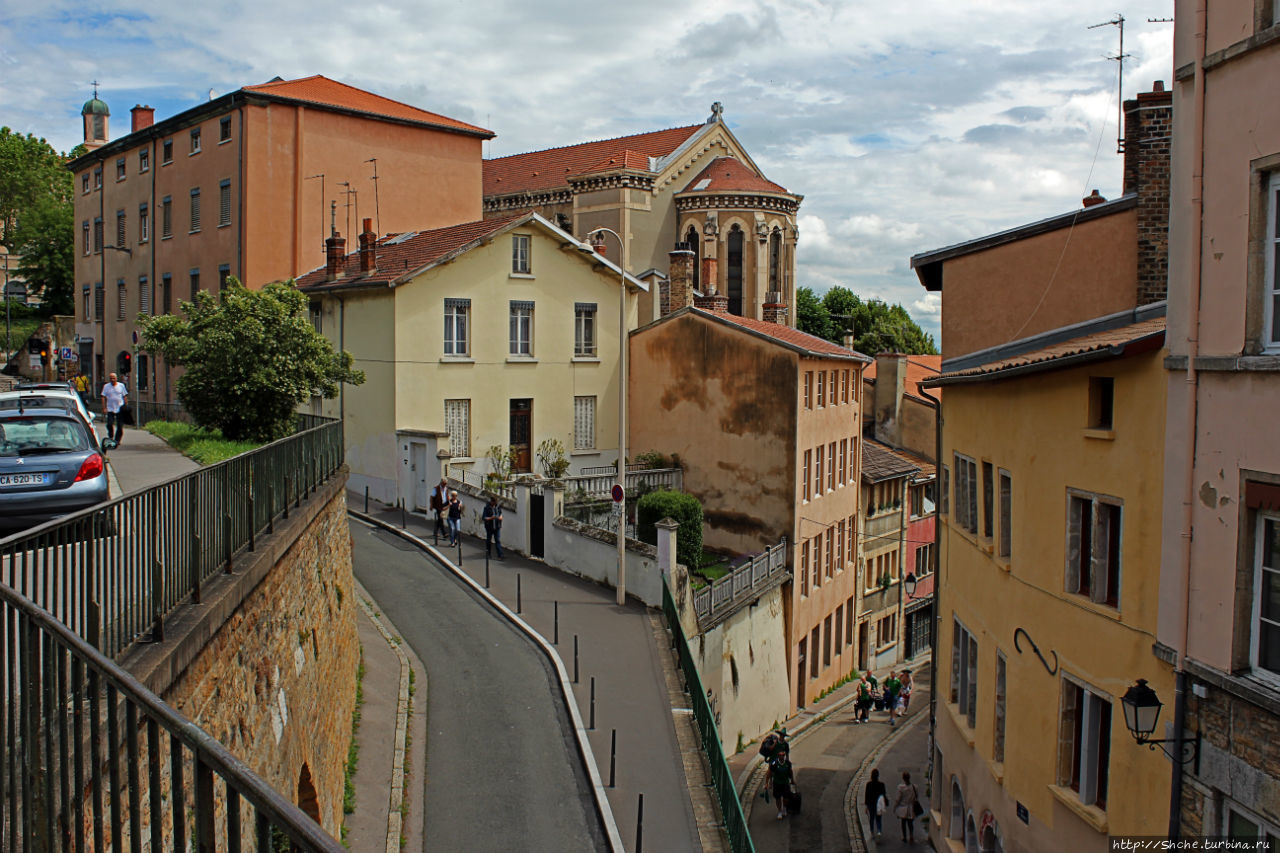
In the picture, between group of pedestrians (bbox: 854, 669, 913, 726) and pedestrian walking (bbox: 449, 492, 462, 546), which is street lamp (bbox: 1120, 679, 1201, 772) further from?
group of pedestrians (bbox: 854, 669, 913, 726)

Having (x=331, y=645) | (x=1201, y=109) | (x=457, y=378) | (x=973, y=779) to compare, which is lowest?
(x=973, y=779)

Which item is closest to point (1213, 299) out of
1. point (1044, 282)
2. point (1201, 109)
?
point (1201, 109)

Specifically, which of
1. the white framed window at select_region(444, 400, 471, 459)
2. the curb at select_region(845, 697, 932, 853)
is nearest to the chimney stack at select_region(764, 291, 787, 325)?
the white framed window at select_region(444, 400, 471, 459)

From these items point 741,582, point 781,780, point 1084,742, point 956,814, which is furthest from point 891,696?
point 1084,742

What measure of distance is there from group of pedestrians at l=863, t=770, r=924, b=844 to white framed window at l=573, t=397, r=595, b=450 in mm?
17379

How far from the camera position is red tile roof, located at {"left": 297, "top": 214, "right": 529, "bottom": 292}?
33.9m

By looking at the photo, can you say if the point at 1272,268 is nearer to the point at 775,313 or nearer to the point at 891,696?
the point at 891,696

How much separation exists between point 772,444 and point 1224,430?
2326cm

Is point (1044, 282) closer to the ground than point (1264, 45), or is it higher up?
closer to the ground

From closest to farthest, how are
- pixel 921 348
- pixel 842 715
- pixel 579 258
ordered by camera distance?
pixel 842 715
pixel 579 258
pixel 921 348

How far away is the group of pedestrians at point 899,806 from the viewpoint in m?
22.9

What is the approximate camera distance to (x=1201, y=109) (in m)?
10.2

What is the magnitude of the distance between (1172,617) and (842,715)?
2535cm

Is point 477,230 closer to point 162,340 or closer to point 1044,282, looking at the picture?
point 162,340
